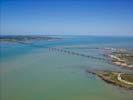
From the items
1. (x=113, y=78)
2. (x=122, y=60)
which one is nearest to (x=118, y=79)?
(x=113, y=78)

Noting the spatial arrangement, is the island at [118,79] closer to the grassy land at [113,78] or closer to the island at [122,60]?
the grassy land at [113,78]

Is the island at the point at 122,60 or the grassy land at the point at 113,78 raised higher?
the grassy land at the point at 113,78

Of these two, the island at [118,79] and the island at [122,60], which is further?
the island at [122,60]

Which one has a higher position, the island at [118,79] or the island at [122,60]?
the island at [118,79]

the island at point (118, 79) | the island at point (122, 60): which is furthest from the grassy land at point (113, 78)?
the island at point (122, 60)

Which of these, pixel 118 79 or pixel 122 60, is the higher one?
pixel 118 79

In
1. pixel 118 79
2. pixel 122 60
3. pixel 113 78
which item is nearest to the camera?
pixel 118 79

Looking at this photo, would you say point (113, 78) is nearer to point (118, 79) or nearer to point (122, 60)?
point (118, 79)

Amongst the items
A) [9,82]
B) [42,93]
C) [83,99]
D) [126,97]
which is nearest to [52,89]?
[42,93]

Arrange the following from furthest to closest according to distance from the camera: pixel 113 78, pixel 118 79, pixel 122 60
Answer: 1. pixel 122 60
2. pixel 113 78
3. pixel 118 79

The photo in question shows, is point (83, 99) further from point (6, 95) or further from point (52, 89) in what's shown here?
point (6, 95)

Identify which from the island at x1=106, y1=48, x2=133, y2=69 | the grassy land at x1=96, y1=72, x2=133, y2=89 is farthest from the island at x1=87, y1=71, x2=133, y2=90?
the island at x1=106, y1=48, x2=133, y2=69

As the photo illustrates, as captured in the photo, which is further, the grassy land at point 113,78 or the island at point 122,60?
the island at point 122,60
